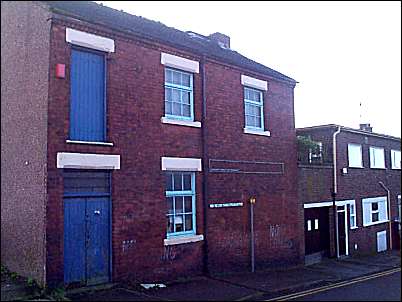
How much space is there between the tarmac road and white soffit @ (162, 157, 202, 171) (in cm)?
433

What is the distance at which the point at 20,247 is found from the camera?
11180 mm

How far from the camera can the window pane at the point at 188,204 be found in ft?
44.4

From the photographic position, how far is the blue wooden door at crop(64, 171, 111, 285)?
10688mm

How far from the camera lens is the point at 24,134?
11.4 metres

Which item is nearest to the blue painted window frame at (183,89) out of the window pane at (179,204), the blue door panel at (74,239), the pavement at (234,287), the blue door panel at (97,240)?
the window pane at (179,204)

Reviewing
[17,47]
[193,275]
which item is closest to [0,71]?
[17,47]

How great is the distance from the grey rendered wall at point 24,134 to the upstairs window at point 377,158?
1892 cm

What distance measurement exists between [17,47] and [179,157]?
507 centimetres

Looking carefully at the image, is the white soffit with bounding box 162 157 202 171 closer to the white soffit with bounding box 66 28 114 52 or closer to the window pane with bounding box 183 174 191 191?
the window pane with bounding box 183 174 191 191

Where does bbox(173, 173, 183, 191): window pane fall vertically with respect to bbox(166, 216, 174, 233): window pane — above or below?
above

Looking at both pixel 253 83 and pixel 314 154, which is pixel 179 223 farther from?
pixel 314 154

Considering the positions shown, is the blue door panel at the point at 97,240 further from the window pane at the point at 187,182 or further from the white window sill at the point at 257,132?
the white window sill at the point at 257,132

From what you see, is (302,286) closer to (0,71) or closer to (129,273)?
(129,273)

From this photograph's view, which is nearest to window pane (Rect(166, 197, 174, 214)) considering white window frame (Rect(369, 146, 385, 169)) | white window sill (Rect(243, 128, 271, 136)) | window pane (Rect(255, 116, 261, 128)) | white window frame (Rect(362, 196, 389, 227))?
white window sill (Rect(243, 128, 271, 136))
